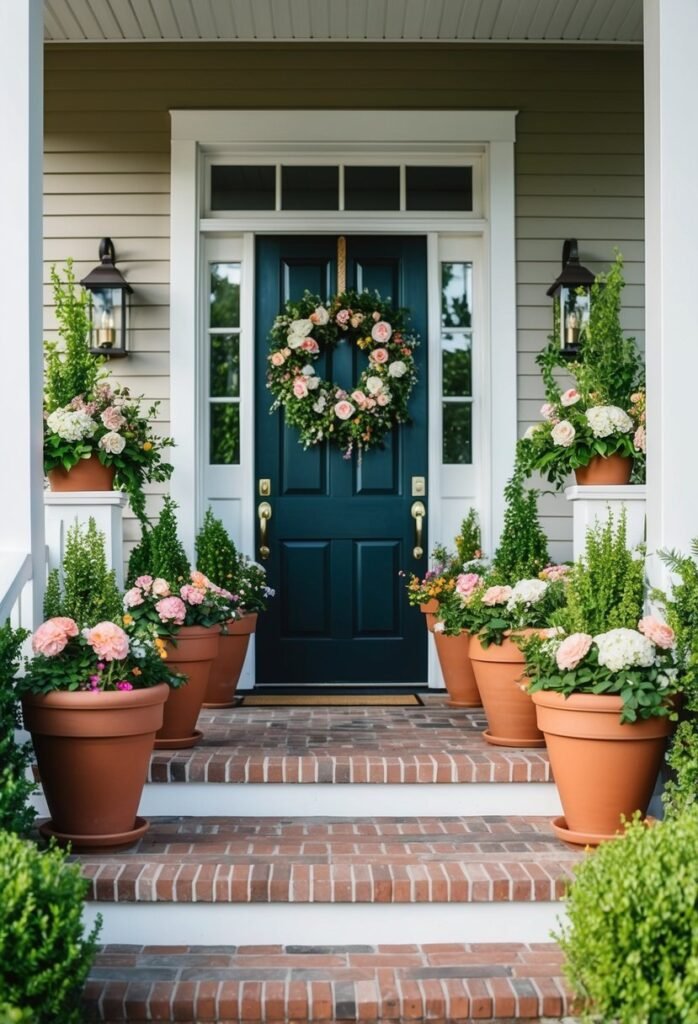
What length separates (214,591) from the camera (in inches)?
171

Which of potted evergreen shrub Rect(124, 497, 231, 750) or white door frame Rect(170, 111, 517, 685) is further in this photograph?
white door frame Rect(170, 111, 517, 685)

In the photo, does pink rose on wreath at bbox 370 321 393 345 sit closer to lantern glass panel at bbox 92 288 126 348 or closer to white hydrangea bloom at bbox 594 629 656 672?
lantern glass panel at bbox 92 288 126 348

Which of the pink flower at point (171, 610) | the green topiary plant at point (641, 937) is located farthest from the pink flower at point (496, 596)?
the green topiary plant at point (641, 937)

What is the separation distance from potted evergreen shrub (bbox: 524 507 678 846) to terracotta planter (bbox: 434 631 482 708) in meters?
1.37

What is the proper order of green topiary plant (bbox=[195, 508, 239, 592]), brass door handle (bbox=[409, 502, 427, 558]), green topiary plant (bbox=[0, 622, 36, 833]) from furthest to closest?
brass door handle (bbox=[409, 502, 427, 558]) → green topiary plant (bbox=[195, 508, 239, 592]) → green topiary plant (bbox=[0, 622, 36, 833])

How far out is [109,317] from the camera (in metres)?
5.27

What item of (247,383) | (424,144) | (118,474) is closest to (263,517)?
(247,383)

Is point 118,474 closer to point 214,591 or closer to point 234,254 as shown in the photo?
point 214,591

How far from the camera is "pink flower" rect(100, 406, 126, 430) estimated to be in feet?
14.3

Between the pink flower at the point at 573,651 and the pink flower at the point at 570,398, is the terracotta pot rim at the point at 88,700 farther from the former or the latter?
the pink flower at the point at 570,398

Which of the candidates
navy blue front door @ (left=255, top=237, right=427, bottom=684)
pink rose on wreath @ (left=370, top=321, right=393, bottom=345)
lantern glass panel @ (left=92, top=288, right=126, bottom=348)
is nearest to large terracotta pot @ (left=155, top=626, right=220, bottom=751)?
navy blue front door @ (left=255, top=237, right=427, bottom=684)

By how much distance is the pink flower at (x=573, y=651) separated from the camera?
3.30 meters

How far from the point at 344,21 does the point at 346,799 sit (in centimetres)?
352

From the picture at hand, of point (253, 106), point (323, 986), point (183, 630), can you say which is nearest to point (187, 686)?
point (183, 630)
